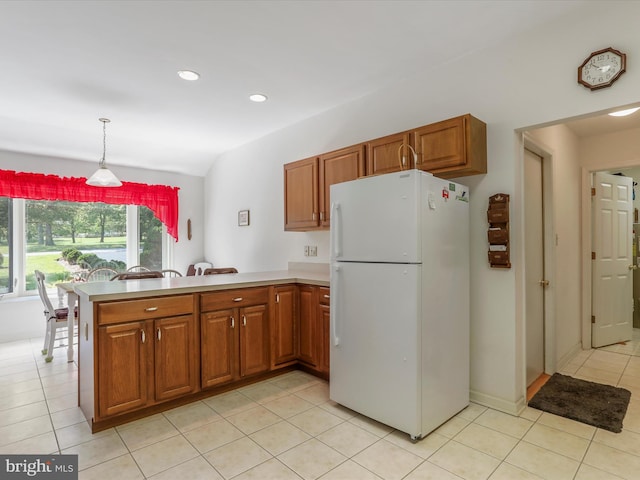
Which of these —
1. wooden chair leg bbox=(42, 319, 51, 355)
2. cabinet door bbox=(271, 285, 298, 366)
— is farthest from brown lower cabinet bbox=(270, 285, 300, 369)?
wooden chair leg bbox=(42, 319, 51, 355)

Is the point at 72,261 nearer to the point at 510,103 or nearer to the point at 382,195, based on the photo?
the point at 382,195

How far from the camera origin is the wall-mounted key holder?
2451 mm

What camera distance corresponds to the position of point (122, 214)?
541 centimetres

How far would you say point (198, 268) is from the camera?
5723 millimetres

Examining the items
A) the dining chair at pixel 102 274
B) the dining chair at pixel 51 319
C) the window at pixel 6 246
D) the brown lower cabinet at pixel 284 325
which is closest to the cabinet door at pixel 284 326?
the brown lower cabinet at pixel 284 325

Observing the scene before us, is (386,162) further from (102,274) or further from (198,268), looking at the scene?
(102,274)

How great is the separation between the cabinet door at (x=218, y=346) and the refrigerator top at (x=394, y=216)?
998mm

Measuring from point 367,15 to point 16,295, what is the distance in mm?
5177

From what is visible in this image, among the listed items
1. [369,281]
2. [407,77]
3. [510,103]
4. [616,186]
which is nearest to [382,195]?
[369,281]

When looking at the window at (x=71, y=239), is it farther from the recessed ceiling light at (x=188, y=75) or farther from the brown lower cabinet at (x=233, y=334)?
the brown lower cabinet at (x=233, y=334)

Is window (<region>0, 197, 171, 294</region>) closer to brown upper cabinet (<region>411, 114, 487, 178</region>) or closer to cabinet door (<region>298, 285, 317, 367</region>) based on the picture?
cabinet door (<region>298, 285, 317, 367</region>)

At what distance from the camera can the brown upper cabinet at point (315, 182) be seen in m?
3.16

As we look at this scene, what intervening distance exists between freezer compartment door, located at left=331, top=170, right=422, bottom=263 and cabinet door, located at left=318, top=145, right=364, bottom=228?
1.97ft

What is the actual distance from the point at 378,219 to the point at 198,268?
416 centimetres
